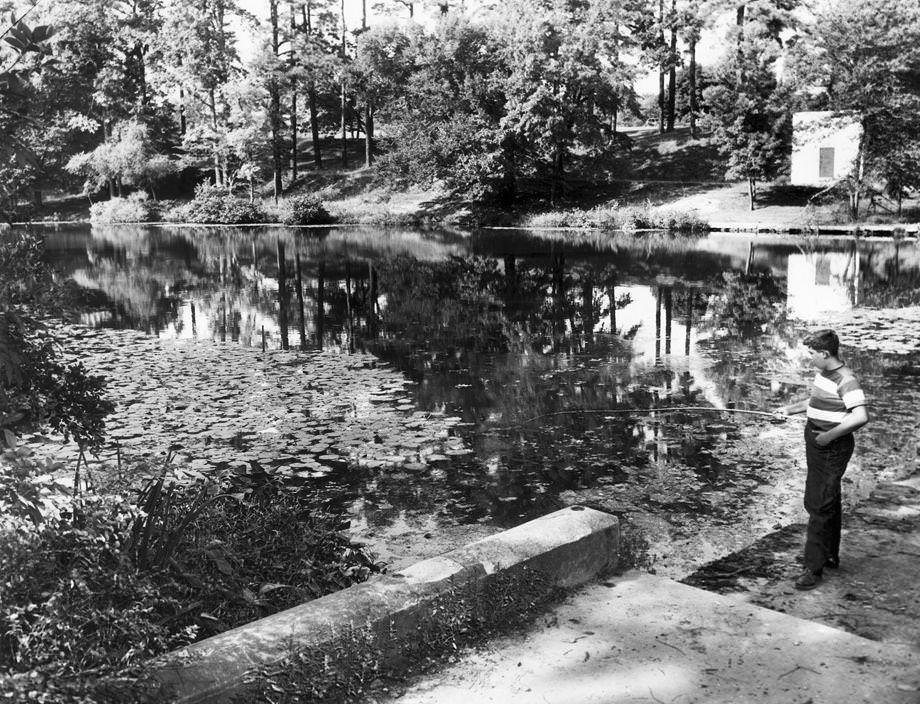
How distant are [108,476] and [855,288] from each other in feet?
66.5

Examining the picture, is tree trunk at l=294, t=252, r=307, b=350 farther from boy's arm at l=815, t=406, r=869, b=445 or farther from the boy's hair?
boy's arm at l=815, t=406, r=869, b=445

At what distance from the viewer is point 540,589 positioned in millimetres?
5008

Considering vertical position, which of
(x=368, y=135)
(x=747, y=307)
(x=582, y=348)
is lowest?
(x=582, y=348)

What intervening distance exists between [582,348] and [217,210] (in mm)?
42802

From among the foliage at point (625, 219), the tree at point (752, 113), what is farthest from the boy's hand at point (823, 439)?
the tree at point (752, 113)

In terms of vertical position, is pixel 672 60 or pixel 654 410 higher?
pixel 672 60

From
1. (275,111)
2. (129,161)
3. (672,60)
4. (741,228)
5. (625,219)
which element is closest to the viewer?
(741,228)

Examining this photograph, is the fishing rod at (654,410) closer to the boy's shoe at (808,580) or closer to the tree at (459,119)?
the boy's shoe at (808,580)

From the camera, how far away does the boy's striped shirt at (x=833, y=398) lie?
570cm

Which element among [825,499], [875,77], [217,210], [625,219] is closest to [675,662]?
[825,499]

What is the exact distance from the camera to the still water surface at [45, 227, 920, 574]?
8.01 meters

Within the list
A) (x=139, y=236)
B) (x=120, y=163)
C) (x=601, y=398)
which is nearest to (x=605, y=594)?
(x=601, y=398)

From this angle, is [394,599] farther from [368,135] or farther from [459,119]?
[368,135]

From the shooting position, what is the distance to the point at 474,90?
164 feet
